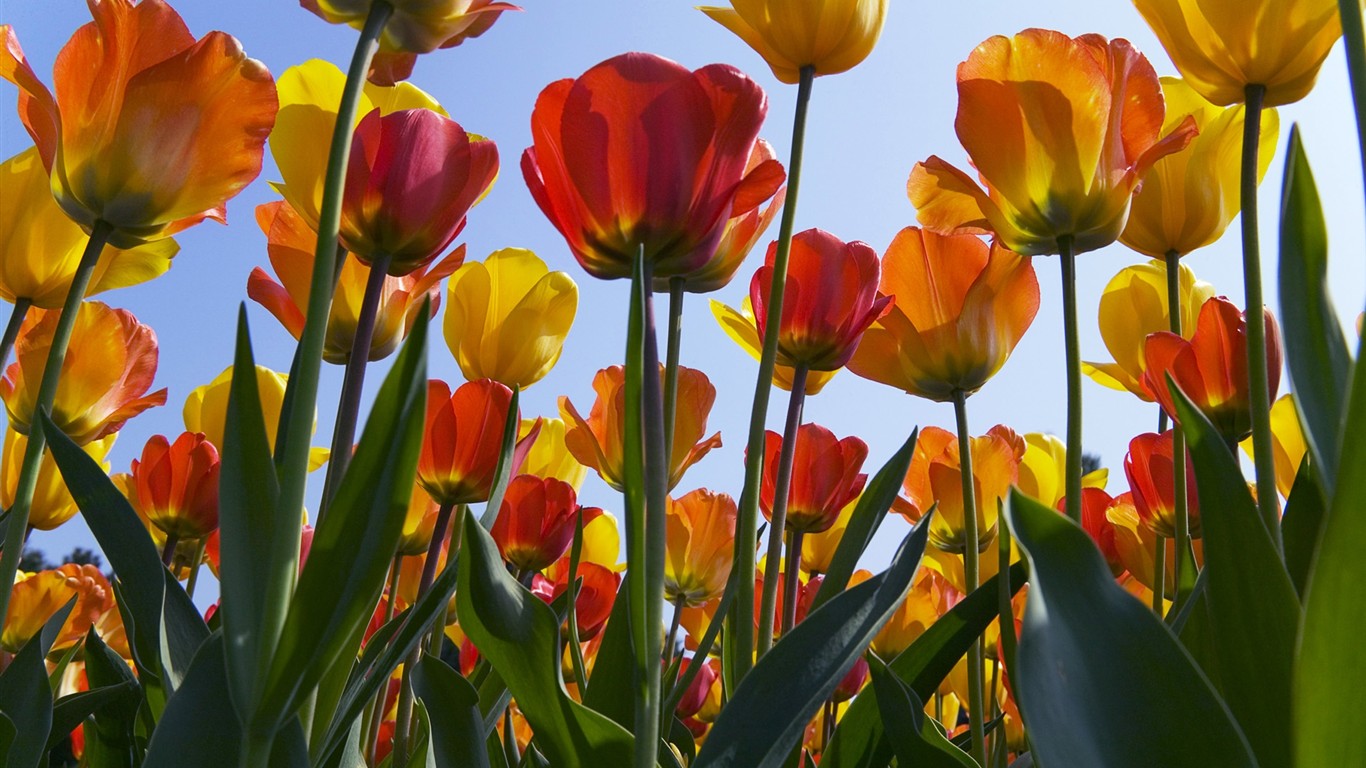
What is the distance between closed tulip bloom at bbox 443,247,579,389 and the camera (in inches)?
44.0

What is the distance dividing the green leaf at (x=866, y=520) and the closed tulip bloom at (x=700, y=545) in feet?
2.62

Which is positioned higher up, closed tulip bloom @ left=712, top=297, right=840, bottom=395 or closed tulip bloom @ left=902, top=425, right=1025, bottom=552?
closed tulip bloom @ left=712, top=297, right=840, bottom=395

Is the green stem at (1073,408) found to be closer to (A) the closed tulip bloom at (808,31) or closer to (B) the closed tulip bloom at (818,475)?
(A) the closed tulip bloom at (808,31)

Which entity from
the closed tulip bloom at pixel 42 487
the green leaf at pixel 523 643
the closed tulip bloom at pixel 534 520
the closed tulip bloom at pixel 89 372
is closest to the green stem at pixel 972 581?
the green leaf at pixel 523 643

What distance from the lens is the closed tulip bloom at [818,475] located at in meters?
1.06

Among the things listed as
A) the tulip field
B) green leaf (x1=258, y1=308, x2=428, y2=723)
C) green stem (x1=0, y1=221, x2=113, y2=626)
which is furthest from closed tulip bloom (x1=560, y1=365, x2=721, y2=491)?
green leaf (x1=258, y1=308, x2=428, y2=723)

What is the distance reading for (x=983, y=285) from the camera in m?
0.92

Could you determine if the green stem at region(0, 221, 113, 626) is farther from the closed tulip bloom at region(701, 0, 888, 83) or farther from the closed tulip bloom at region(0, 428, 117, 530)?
the closed tulip bloom at region(0, 428, 117, 530)

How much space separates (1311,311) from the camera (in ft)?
1.53

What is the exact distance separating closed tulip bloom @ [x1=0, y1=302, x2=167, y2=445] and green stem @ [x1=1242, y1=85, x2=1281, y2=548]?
972mm

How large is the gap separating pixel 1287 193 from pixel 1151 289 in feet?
2.30

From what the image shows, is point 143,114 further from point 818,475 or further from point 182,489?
point 818,475

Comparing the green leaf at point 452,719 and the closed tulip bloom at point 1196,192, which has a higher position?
the closed tulip bloom at point 1196,192

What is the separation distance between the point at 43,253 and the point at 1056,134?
0.84 metres
